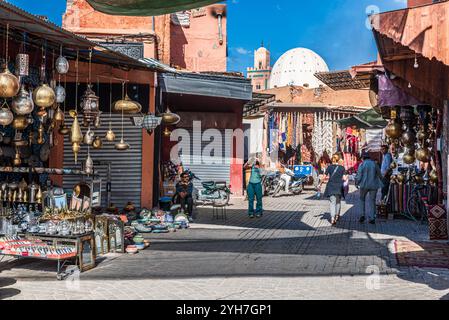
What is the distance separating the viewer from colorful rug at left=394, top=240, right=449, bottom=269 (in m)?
6.96

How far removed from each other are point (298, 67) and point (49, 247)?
186ft

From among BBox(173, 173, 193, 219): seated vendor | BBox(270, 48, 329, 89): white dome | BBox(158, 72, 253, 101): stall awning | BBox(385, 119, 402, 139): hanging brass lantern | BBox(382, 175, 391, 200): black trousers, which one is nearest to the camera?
BBox(385, 119, 402, 139): hanging brass lantern

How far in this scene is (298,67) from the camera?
6072 centimetres

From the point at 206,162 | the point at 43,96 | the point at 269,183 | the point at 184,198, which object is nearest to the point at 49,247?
the point at 43,96

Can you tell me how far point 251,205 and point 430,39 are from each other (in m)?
7.54

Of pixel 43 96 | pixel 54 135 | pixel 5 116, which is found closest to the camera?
pixel 5 116

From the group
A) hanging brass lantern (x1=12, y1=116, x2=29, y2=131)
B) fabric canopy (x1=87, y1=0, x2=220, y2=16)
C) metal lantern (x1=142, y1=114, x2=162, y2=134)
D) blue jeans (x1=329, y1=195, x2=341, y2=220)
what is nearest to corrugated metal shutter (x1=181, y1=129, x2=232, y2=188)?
metal lantern (x1=142, y1=114, x2=162, y2=134)

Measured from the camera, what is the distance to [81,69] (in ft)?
35.8

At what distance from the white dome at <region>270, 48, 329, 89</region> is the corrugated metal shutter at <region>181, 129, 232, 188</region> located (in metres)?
41.4

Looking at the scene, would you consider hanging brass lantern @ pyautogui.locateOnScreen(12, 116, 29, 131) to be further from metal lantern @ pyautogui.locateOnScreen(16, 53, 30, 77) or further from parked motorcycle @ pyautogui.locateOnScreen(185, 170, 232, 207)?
parked motorcycle @ pyautogui.locateOnScreen(185, 170, 232, 207)

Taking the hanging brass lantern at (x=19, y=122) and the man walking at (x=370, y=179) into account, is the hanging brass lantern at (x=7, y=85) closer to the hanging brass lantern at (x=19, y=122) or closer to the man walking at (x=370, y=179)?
the hanging brass lantern at (x=19, y=122)

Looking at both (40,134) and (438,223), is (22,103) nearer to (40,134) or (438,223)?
(40,134)

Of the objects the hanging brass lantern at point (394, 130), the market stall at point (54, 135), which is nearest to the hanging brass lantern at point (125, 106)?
the market stall at point (54, 135)
